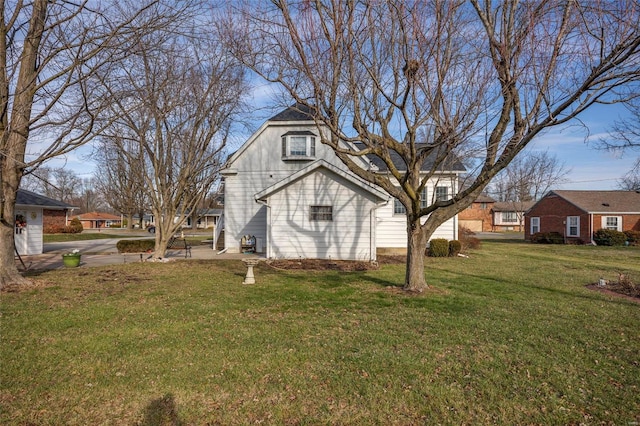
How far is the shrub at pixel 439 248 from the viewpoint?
1750 centimetres

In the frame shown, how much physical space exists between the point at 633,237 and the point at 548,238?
17.1 ft

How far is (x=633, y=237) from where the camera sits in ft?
A: 91.6

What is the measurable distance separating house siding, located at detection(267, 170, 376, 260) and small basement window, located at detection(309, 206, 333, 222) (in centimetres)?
12

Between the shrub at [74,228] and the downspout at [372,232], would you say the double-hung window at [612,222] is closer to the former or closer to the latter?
the downspout at [372,232]

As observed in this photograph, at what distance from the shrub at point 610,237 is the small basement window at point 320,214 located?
23.3m

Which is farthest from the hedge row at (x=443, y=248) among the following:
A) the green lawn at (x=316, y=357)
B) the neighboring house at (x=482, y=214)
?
the neighboring house at (x=482, y=214)

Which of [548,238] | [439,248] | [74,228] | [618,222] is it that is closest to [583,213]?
[618,222]

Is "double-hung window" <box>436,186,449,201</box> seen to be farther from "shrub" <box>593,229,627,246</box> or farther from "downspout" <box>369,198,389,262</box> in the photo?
"shrub" <box>593,229,627,246</box>

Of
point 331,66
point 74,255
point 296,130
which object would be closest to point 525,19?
point 331,66

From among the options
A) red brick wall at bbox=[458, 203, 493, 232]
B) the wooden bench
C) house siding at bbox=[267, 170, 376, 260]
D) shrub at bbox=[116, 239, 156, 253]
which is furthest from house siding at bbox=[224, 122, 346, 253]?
red brick wall at bbox=[458, 203, 493, 232]

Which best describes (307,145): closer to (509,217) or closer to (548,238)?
(548,238)

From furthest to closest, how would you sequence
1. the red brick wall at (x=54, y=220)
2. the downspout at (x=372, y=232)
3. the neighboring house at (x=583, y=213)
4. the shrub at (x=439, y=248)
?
the red brick wall at (x=54, y=220) → the neighboring house at (x=583, y=213) → the shrub at (x=439, y=248) → the downspout at (x=372, y=232)

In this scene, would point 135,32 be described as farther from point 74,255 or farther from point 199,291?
point 74,255

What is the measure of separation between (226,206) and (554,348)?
15.9 metres
